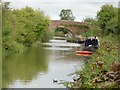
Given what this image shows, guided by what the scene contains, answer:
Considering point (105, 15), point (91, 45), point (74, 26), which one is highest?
point (105, 15)

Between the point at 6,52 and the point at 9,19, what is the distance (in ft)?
15.3

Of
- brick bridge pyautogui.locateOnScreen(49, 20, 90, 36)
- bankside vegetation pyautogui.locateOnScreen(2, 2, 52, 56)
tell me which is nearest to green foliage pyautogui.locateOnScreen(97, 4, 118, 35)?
bankside vegetation pyautogui.locateOnScreen(2, 2, 52, 56)

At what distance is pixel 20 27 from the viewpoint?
3625cm

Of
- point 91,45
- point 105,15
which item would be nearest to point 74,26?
point 105,15

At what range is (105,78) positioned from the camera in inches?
523

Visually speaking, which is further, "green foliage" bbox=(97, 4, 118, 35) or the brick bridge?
the brick bridge

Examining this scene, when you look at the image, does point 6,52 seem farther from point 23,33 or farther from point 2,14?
point 23,33

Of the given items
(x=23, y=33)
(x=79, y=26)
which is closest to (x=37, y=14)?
(x=23, y=33)

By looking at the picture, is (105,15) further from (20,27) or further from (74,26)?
(74,26)

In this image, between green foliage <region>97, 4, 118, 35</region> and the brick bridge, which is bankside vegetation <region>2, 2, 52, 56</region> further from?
the brick bridge

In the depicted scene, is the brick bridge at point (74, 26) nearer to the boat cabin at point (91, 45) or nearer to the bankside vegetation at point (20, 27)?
the bankside vegetation at point (20, 27)

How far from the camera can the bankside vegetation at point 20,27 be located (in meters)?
29.5

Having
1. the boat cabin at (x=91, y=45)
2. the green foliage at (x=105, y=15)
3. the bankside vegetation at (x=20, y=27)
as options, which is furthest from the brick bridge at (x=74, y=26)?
the boat cabin at (x=91, y=45)

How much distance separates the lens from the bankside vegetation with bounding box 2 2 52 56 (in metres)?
29.5
